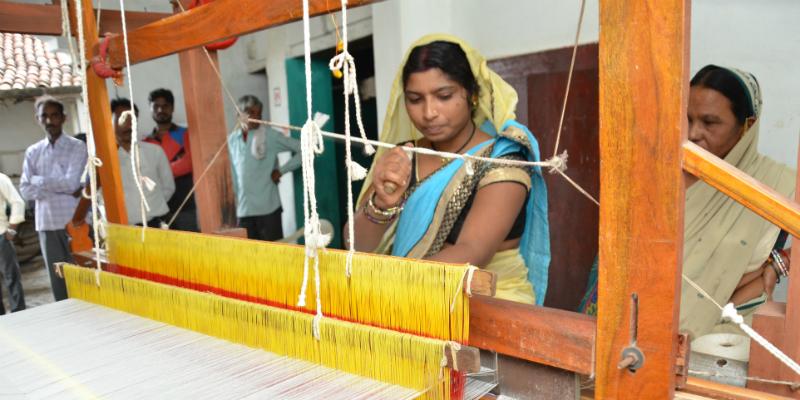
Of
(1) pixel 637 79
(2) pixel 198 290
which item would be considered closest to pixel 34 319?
(2) pixel 198 290

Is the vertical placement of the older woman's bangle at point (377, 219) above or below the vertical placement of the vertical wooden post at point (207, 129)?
below

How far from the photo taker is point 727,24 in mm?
2264

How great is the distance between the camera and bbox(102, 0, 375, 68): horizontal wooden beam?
1063mm

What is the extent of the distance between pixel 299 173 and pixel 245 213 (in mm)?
1142

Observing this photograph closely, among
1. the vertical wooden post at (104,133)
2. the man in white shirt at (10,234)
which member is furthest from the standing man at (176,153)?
the vertical wooden post at (104,133)

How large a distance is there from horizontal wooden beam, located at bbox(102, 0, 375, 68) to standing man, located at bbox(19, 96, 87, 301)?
3073 mm

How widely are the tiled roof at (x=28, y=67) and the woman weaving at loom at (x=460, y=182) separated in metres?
1.25

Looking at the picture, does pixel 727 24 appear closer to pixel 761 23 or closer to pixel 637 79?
pixel 761 23

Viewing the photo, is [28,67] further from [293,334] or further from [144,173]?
[144,173]

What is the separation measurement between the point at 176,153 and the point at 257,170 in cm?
86

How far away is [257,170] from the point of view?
14.8ft

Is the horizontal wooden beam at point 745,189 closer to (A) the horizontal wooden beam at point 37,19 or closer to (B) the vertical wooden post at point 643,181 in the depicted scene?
(B) the vertical wooden post at point 643,181

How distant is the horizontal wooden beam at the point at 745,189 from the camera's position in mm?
638

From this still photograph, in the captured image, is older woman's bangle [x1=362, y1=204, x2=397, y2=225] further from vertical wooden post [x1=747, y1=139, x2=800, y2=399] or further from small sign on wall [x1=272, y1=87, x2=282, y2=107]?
small sign on wall [x1=272, y1=87, x2=282, y2=107]
